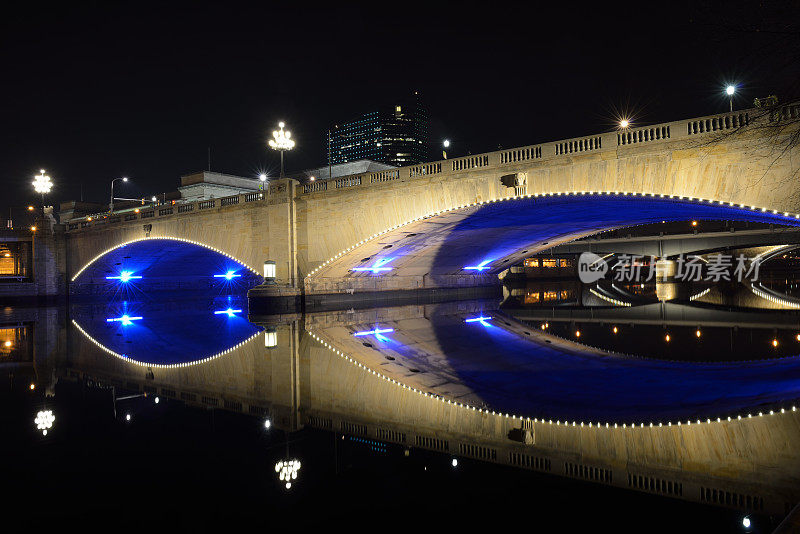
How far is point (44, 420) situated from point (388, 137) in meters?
112

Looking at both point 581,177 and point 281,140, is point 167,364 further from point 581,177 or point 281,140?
point 281,140

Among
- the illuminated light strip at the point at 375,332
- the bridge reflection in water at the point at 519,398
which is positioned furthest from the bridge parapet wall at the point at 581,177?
the illuminated light strip at the point at 375,332

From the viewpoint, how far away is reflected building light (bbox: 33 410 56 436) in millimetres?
5957

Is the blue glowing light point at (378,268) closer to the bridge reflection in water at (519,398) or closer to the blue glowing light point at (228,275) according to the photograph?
the bridge reflection in water at (519,398)

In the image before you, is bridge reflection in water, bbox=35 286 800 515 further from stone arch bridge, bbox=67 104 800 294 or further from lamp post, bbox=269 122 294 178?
lamp post, bbox=269 122 294 178

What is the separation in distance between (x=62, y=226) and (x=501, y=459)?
147 feet

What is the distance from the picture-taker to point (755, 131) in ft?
46.1

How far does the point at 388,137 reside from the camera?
374ft

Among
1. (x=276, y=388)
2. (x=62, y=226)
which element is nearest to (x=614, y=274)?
(x=62, y=226)

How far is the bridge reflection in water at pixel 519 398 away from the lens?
14.6ft

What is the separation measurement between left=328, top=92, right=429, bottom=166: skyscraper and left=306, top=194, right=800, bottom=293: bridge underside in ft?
238

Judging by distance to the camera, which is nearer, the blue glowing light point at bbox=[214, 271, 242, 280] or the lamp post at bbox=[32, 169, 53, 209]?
the lamp post at bbox=[32, 169, 53, 209]

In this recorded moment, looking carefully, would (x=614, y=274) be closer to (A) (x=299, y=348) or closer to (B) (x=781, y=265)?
(B) (x=781, y=265)

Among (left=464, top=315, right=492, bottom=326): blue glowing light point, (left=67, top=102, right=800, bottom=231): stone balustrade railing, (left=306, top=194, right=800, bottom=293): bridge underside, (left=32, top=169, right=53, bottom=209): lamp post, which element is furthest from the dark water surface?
(left=32, top=169, right=53, bottom=209): lamp post
